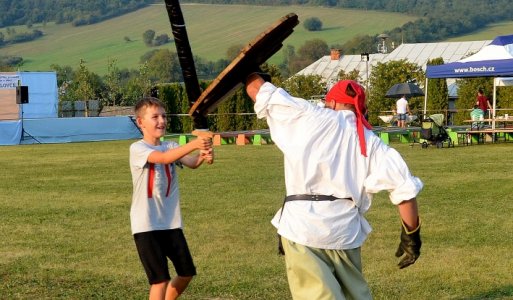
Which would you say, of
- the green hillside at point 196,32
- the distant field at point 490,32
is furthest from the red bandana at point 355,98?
the distant field at point 490,32

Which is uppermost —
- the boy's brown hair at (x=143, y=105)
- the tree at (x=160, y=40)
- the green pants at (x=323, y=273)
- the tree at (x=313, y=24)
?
the tree at (x=313, y=24)

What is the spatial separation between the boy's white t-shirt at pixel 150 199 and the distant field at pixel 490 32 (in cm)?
13381

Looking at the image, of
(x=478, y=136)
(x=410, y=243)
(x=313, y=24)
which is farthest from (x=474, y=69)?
(x=313, y=24)

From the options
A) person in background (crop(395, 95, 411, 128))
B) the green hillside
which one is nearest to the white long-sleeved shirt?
person in background (crop(395, 95, 411, 128))

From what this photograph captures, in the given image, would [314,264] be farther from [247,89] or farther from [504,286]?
[504,286]

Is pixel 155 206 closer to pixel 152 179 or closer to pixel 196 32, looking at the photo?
pixel 152 179

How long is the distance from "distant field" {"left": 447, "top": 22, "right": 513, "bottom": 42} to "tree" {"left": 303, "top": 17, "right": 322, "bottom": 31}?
59.6 feet

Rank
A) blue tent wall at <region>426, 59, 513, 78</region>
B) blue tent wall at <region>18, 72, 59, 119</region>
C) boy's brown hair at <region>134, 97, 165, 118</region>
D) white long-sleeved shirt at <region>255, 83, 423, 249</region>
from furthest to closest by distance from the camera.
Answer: blue tent wall at <region>18, 72, 59, 119</region>, blue tent wall at <region>426, 59, 513, 78</region>, boy's brown hair at <region>134, 97, 165, 118</region>, white long-sleeved shirt at <region>255, 83, 423, 249</region>

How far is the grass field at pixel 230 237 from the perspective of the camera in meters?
10.0

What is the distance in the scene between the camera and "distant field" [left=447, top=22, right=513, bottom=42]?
14048cm

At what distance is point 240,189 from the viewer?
65.2 feet

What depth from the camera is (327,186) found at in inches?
231

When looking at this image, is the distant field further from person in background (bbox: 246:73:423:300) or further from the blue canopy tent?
person in background (bbox: 246:73:423:300)

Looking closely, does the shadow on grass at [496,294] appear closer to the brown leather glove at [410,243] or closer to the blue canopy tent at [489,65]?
the brown leather glove at [410,243]
